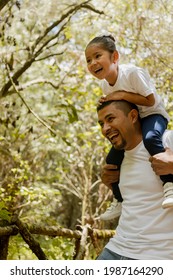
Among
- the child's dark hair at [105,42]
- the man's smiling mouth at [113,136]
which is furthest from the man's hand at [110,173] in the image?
the child's dark hair at [105,42]

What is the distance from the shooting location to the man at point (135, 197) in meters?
1.84

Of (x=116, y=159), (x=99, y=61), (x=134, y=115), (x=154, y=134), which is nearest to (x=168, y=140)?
(x=154, y=134)

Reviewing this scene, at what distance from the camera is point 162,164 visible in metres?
1.92

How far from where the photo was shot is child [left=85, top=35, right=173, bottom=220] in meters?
2.11

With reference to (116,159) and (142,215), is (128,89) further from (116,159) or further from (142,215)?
(142,215)

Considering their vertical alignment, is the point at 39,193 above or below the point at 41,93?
below

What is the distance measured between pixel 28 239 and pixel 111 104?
1227 millimetres

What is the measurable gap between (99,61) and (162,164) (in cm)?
72

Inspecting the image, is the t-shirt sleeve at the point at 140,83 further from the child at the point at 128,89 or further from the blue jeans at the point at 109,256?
the blue jeans at the point at 109,256

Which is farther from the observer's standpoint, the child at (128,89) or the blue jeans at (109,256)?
the child at (128,89)

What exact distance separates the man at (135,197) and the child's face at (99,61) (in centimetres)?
27

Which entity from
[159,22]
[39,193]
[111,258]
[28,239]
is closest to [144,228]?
[111,258]

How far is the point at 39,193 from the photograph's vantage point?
6449 millimetres

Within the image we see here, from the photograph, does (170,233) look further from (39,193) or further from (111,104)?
(39,193)
